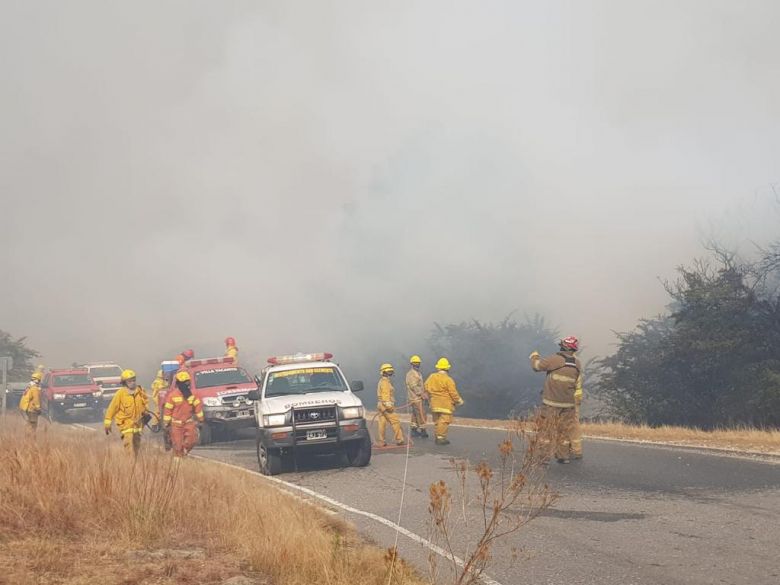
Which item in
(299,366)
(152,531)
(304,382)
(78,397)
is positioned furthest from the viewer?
(78,397)

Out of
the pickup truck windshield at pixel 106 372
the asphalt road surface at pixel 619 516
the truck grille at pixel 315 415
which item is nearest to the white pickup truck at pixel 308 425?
the truck grille at pixel 315 415

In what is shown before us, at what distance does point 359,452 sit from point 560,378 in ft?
11.2

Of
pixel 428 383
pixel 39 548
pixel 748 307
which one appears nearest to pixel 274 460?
pixel 428 383

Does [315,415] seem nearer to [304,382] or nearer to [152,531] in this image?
[304,382]

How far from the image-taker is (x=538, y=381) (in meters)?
39.1

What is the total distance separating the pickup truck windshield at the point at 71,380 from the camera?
30605mm

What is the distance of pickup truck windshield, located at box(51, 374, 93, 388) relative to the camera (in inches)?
1205

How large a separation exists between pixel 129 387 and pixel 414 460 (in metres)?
4.78

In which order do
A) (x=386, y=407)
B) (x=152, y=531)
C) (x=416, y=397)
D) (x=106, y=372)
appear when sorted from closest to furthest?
1. (x=152, y=531)
2. (x=386, y=407)
3. (x=416, y=397)
4. (x=106, y=372)

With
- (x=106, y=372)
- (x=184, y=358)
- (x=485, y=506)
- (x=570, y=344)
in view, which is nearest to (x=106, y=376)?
(x=106, y=372)

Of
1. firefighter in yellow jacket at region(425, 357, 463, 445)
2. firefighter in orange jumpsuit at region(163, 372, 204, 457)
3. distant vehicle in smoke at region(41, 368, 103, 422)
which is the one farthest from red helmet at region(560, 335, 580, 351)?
distant vehicle in smoke at region(41, 368, 103, 422)

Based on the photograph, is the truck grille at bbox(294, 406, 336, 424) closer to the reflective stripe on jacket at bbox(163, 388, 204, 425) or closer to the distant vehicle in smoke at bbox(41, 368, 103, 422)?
the reflective stripe on jacket at bbox(163, 388, 204, 425)

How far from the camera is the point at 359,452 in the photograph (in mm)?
12422

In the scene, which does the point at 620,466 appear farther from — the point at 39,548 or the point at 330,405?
the point at 39,548
